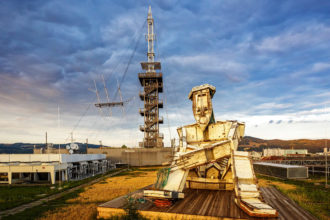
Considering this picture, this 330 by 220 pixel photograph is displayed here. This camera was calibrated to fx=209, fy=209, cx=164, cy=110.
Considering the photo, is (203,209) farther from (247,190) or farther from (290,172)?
(290,172)

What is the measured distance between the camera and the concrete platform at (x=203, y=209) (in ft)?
31.2

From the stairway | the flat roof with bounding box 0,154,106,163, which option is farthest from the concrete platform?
the flat roof with bounding box 0,154,106,163

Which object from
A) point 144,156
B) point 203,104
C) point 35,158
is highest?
point 203,104

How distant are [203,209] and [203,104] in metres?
6.68

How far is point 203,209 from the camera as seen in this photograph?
33.9ft

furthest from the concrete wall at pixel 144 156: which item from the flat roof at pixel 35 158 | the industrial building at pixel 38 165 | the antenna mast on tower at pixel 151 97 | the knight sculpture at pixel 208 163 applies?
the knight sculpture at pixel 208 163

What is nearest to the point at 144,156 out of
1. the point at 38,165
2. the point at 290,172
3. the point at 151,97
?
the point at 151,97

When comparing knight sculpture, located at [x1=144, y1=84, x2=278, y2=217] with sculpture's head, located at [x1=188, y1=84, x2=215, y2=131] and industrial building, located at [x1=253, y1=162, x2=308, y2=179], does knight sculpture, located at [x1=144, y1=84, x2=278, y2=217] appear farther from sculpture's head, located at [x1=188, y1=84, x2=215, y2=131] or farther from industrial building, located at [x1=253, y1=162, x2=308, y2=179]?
industrial building, located at [x1=253, y1=162, x2=308, y2=179]

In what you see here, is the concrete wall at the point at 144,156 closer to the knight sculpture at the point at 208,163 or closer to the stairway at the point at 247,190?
the knight sculpture at the point at 208,163

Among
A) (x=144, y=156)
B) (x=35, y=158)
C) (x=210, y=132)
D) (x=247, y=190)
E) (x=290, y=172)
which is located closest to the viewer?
(x=247, y=190)

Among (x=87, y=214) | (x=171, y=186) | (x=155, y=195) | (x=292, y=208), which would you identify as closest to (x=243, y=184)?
(x=292, y=208)

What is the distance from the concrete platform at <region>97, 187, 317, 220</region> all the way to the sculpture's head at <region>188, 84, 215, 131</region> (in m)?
4.74

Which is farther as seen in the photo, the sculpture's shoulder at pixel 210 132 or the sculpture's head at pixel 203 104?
the sculpture's shoulder at pixel 210 132

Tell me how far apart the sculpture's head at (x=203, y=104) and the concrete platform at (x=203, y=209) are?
4735 millimetres
